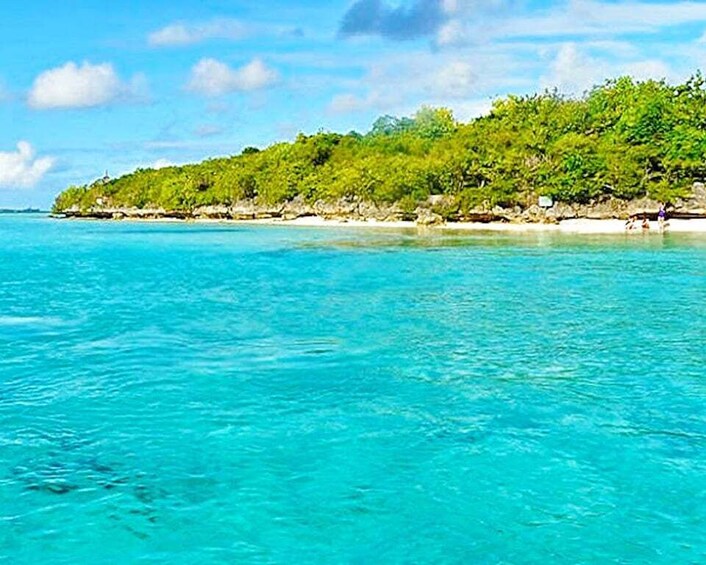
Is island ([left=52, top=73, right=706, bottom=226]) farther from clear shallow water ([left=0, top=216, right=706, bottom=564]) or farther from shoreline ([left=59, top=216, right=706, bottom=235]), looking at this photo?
clear shallow water ([left=0, top=216, right=706, bottom=564])

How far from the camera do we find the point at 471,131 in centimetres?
8712

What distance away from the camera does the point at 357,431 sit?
1029 centimetres

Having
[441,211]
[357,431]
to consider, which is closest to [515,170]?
[441,211]

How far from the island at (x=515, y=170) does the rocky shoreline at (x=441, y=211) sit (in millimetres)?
→ 126

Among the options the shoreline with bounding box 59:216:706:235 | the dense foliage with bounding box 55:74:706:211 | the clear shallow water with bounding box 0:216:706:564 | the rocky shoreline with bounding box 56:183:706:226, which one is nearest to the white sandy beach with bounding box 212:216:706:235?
the shoreline with bounding box 59:216:706:235

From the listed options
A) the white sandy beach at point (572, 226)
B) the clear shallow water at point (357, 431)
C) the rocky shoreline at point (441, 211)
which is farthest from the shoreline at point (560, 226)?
the clear shallow water at point (357, 431)

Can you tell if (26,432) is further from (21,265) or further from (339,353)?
(21,265)

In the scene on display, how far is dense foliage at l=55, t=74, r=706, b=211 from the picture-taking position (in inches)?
2616

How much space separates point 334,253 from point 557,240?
15.7 meters

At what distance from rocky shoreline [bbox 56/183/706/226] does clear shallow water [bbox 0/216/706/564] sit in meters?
46.7

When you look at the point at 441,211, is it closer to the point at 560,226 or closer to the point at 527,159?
the point at 527,159

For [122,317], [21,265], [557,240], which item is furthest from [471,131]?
[122,317]

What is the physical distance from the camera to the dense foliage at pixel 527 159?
6644 cm

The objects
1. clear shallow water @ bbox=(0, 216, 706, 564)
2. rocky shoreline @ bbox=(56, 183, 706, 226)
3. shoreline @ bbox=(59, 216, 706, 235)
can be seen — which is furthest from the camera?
rocky shoreline @ bbox=(56, 183, 706, 226)
